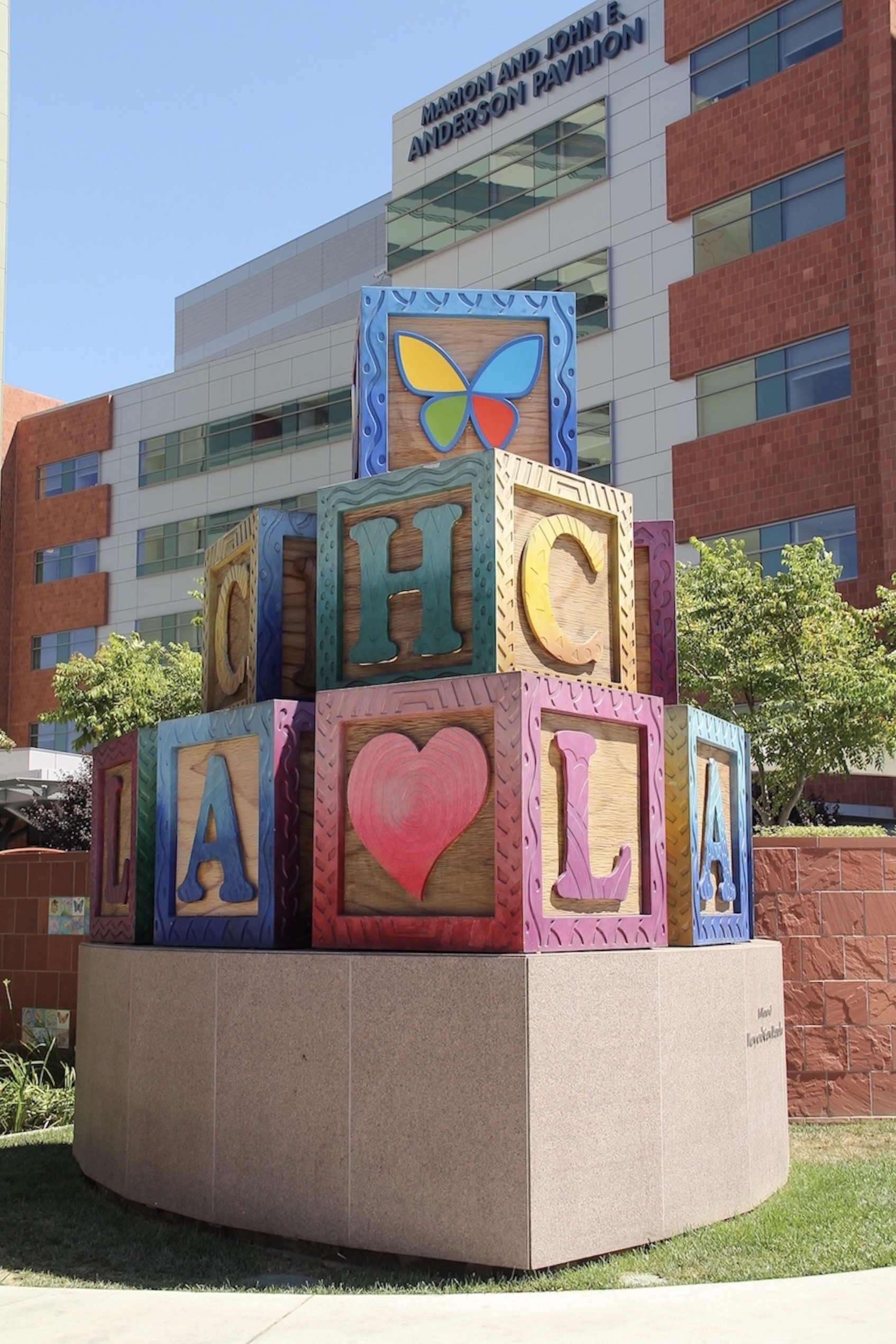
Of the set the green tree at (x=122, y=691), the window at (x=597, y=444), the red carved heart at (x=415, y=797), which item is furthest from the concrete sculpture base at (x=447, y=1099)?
the window at (x=597, y=444)

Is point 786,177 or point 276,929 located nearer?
point 276,929

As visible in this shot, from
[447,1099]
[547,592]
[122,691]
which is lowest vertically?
[447,1099]

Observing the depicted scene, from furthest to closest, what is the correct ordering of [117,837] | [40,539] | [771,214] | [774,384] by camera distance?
[40,539]
[771,214]
[774,384]
[117,837]

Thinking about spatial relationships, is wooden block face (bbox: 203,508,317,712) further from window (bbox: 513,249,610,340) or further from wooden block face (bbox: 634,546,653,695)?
window (bbox: 513,249,610,340)

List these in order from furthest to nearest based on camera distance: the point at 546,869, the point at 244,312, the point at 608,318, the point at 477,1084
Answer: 1. the point at 244,312
2. the point at 608,318
3. the point at 546,869
4. the point at 477,1084

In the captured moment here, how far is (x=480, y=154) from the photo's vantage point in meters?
39.7

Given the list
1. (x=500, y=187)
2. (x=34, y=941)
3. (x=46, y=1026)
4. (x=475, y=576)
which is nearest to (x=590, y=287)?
(x=500, y=187)

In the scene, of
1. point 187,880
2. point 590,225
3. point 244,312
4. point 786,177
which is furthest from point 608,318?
point 244,312

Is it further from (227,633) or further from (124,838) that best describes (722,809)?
(124,838)

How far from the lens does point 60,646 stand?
5175 centimetres

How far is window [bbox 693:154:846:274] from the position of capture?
3047 cm

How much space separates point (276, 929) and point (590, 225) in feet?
101

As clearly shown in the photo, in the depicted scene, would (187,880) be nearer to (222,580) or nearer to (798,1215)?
(222,580)

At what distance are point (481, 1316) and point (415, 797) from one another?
269 cm
